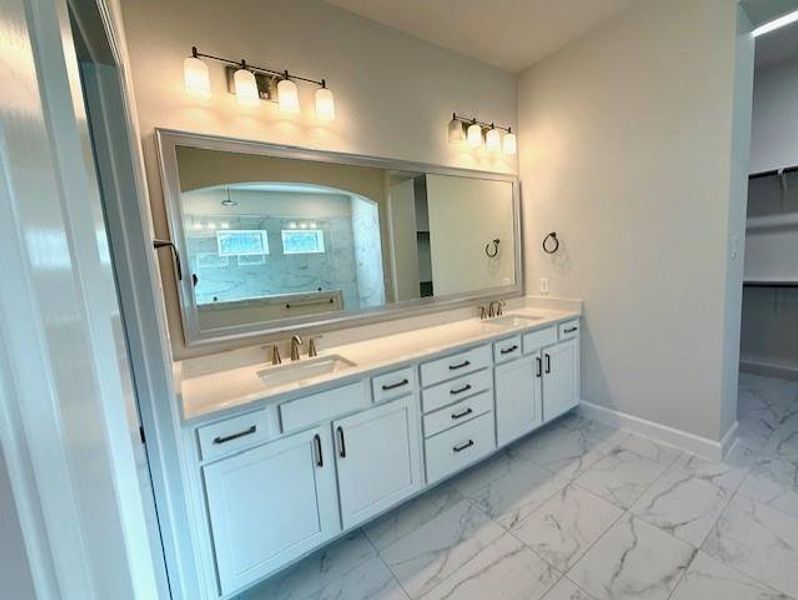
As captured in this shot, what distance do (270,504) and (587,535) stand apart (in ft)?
4.61

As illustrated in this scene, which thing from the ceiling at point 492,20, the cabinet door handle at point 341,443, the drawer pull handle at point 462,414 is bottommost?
the drawer pull handle at point 462,414

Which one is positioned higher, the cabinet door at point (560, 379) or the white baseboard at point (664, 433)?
the cabinet door at point (560, 379)

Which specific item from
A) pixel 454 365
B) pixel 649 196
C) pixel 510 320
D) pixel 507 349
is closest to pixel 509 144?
pixel 649 196

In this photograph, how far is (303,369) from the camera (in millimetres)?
1792

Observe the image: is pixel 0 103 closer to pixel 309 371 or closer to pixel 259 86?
pixel 309 371

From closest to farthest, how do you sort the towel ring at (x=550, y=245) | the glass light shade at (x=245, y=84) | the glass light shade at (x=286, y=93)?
the glass light shade at (x=245, y=84) → the glass light shade at (x=286, y=93) → the towel ring at (x=550, y=245)

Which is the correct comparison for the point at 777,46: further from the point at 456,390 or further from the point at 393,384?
the point at 393,384

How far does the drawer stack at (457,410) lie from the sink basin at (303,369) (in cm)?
43

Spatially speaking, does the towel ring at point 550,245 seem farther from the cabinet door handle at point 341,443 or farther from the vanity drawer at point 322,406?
the cabinet door handle at point 341,443

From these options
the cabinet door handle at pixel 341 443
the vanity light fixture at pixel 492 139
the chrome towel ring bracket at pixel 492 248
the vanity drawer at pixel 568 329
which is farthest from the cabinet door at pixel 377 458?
the vanity light fixture at pixel 492 139

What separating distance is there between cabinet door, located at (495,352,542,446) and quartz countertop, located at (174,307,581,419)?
22cm

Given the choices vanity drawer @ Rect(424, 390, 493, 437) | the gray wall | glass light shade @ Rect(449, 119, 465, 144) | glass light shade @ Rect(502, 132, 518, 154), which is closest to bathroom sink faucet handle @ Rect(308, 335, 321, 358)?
vanity drawer @ Rect(424, 390, 493, 437)

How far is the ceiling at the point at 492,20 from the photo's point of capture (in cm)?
197

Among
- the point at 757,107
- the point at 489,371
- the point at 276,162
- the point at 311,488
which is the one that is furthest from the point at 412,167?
the point at 757,107
